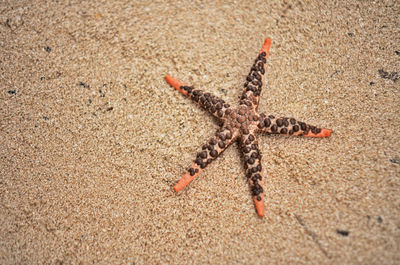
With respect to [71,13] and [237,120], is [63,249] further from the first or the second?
[71,13]

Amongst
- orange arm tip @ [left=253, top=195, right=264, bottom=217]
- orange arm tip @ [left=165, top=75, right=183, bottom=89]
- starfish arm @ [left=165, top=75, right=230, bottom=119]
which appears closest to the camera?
orange arm tip @ [left=253, top=195, right=264, bottom=217]

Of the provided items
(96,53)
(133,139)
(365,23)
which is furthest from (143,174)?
(365,23)

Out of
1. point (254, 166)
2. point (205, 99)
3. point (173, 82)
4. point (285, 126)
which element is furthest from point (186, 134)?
point (285, 126)

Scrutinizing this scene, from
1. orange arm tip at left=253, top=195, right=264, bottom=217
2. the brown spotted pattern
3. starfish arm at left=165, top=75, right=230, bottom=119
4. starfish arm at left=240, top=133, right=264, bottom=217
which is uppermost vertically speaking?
the brown spotted pattern

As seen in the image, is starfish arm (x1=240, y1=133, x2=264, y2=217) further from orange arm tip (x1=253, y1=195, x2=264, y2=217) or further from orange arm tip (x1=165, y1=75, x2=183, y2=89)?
orange arm tip (x1=165, y1=75, x2=183, y2=89)

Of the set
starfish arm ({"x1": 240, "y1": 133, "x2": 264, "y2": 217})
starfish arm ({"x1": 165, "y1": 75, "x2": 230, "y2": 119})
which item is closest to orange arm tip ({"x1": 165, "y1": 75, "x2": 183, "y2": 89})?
starfish arm ({"x1": 165, "y1": 75, "x2": 230, "y2": 119})

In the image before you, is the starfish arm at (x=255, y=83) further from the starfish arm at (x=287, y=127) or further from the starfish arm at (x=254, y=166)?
the starfish arm at (x=254, y=166)
